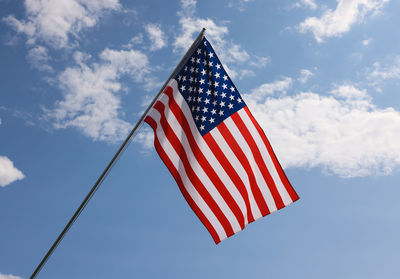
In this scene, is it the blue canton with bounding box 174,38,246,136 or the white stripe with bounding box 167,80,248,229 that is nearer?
the white stripe with bounding box 167,80,248,229

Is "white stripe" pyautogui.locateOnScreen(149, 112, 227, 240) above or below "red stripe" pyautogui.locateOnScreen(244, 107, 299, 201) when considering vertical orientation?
below

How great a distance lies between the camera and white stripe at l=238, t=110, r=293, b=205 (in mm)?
11562

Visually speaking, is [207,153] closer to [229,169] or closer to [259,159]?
[229,169]

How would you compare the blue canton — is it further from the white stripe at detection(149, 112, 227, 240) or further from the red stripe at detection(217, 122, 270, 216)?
the white stripe at detection(149, 112, 227, 240)

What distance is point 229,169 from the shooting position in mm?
11828

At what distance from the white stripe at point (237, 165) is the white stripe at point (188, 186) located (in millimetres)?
1129

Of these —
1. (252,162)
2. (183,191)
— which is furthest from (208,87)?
(183,191)

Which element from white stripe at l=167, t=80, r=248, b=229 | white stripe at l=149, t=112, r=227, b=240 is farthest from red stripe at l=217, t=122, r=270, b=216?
white stripe at l=149, t=112, r=227, b=240

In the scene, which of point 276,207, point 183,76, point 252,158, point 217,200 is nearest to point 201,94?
point 183,76

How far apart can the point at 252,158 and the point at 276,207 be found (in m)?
1.59

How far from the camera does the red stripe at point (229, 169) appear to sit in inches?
460

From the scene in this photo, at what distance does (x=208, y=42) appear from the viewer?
1216 cm

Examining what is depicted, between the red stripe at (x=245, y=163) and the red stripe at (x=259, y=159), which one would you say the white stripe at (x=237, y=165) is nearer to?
the red stripe at (x=245, y=163)

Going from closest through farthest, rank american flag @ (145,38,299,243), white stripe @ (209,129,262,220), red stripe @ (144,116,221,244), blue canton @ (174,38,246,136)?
red stripe @ (144,116,221,244)
american flag @ (145,38,299,243)
white stripe @ (209,129,262,220)
blue canton @ (174,38,246,136)
